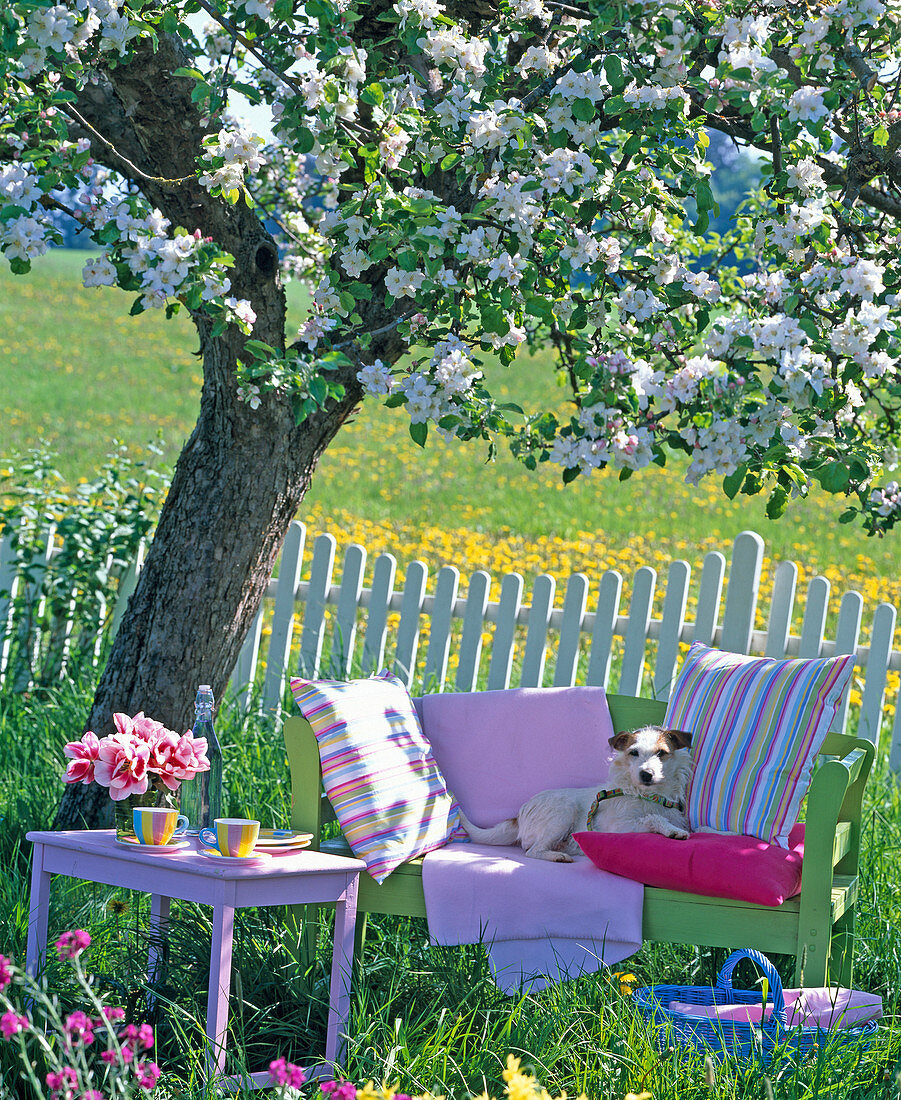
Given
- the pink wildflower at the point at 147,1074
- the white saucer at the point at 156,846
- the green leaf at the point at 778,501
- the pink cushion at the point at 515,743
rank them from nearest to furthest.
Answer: the pink wildflower at the point at 147,1074
the white saucer at the point at 156,846
the green leaf at the point at 778,501
the pink cushion at the point at 515,743

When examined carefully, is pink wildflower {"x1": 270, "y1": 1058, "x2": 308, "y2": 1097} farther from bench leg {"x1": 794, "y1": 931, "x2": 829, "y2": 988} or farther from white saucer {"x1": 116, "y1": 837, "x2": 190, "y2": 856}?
bench leg {"x1": 794, "y1": 931, "x2": 829, "y2": 988}

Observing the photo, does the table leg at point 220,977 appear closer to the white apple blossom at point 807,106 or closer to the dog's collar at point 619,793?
the dog's collar at point 619,793

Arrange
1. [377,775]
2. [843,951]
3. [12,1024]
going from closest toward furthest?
1. [12,1024]
2. [843,951]
3. [377,775]

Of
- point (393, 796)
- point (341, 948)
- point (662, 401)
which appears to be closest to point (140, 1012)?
point (341, 948)

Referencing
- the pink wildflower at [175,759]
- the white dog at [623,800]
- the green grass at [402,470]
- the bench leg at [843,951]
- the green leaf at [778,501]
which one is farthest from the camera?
the green grass at [402,470]

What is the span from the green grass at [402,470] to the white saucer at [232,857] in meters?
4.83

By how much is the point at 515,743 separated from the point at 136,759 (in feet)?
3.78

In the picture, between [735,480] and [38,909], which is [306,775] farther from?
[735,480]

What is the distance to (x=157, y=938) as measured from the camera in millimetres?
2768

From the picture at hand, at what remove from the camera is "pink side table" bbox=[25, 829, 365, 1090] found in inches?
90.0

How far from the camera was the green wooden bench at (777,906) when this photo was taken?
8.43 ft

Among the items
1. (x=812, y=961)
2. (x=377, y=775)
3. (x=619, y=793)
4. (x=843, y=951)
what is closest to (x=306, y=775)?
(x=377, y=775)

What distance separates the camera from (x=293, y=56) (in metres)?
2.64

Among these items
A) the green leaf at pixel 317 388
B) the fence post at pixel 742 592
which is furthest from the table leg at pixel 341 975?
the fence post at pixel 742 592
